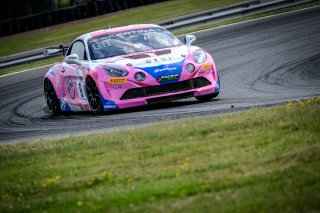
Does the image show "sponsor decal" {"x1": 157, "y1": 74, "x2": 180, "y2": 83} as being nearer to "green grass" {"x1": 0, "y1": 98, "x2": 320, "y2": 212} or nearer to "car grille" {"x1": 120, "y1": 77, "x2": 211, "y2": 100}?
"car grille" {"x1": 120, "y1": 77, "x2": 211, "y2": 100}

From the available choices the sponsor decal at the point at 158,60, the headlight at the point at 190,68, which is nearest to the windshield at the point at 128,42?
the sponsor decal at the point at 158,60

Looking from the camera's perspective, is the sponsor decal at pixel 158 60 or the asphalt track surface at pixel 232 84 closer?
the asphalt track surface at pixel 232 84

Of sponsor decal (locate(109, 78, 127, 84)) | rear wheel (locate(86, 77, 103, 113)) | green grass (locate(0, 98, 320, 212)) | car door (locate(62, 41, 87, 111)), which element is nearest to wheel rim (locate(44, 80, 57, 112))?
car door (locate(62, 41, 87, 111))

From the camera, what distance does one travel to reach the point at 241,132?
7672mm

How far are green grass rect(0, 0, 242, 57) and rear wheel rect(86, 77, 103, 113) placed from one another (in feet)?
63.8

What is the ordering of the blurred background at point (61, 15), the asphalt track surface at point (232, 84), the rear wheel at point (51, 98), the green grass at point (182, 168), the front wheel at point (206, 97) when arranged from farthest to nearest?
the blurred background at point (61, 15) → the rear wheel at point (51, 98) → the front wheel at point (206, 97) → the asphalt track surface at point (232, 84) → the green grass at point (182, 168)

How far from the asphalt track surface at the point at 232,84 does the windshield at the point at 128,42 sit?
0.97 m

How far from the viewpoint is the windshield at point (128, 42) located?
40.8ft

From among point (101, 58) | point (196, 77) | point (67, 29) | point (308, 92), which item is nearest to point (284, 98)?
point (308, 92)

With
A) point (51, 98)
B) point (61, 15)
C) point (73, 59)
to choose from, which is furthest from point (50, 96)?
point (61, 15)

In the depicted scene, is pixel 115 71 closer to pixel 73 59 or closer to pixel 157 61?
pixel 157 61

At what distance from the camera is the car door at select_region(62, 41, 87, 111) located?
1248 centimetres

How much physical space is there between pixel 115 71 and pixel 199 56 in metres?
1.30

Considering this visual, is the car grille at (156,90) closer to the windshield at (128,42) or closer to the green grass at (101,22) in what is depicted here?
the windshield at (128,42)
